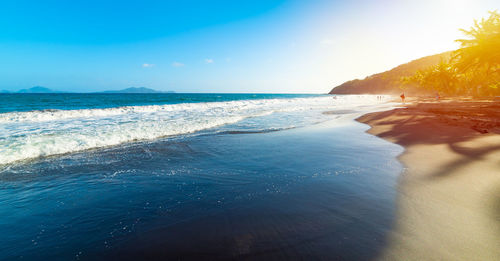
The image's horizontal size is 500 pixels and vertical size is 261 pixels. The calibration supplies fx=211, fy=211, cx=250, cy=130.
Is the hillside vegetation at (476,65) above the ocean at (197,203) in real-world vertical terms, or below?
above

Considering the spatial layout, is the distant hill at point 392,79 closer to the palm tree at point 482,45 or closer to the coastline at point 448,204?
the palm tree at point 482,45

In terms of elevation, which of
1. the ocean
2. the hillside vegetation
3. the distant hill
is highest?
the distant hill

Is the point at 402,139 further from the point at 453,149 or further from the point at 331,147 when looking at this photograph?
the point at 331,147

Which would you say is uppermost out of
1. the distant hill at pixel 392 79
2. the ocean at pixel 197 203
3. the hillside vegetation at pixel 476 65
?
the distant hill at pixel 392 79

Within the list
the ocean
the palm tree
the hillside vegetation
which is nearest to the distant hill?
the hillside vegetation

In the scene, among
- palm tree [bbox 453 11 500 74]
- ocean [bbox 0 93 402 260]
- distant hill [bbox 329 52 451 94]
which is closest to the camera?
ocean [bbox 0 93 402 260]

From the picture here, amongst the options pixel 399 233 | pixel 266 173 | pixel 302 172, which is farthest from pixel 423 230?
pixel 266 173

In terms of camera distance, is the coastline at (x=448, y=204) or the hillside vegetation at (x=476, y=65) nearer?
the coastline at (x=448, y=204)

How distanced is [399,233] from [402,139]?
25.5 ft

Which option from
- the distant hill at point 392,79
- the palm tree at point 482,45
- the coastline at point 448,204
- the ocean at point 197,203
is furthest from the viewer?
the distant hill at point 392,79

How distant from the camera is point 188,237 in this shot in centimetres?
277

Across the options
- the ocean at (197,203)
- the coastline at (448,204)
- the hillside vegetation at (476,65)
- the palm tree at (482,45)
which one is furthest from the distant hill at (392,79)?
the ocean at (197,203)

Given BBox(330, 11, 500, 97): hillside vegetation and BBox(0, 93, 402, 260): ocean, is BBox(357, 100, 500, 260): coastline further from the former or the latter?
BBox(330, 11, 500, 97): hillside vegetation

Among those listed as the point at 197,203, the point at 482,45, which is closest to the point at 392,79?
the point at 482,45
